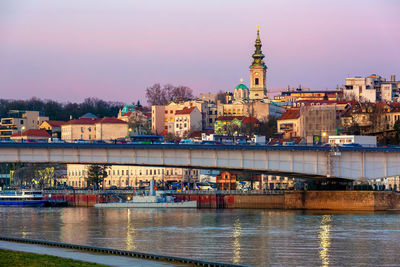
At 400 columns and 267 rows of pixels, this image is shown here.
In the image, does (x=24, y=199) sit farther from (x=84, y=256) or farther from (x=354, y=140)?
(x=84, y=256)

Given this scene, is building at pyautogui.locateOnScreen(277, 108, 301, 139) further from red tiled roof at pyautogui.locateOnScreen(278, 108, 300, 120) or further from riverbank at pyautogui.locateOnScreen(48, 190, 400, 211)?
riverbank at pyautogui.locateOnScreen(48, 190, 400, 211)

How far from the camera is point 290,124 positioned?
19325 cm

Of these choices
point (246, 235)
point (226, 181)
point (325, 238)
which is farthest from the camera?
point (226, 181)

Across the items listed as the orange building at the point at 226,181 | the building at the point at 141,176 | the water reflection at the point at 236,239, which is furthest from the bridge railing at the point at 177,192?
the water reflection at the point at 236,239

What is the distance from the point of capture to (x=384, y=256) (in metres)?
57.3

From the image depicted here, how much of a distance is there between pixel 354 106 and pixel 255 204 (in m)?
75.2

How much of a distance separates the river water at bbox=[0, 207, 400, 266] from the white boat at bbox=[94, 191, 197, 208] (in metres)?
25.2

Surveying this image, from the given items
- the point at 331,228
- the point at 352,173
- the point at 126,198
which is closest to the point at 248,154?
the point at 352,173

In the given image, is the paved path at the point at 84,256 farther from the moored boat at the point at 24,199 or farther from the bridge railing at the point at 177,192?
the moored boat at the point at 24,199

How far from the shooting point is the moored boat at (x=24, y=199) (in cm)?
14575

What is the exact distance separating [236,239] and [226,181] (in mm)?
94333

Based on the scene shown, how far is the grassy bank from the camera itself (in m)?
45.8

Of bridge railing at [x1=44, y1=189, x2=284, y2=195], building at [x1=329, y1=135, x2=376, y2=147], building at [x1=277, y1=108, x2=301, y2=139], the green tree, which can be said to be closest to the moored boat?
bridge railing at [x1=44, y1=189, x2=284, y2=195]

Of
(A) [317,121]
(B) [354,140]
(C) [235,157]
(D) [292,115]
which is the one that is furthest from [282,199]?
(D) [292,115]
